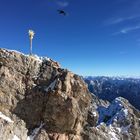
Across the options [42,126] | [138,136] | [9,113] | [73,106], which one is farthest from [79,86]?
[138,136]

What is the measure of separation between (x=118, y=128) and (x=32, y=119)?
42.7 m

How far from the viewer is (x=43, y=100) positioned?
111 meters


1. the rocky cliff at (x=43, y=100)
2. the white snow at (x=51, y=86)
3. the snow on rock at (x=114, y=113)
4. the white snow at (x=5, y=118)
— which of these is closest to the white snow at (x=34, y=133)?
the rocky cliff at (x=43, y=100)

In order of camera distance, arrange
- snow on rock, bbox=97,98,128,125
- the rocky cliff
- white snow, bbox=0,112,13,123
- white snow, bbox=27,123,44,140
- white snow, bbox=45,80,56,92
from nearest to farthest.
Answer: white snow, bbox=0,112,13,123, white snow, bbox=27,123,44,140, the rocky cliff, white snow, bbox=45,80,56,92, snow on rock, bbox=97,98,128,125

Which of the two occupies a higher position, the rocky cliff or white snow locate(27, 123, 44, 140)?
the rocky cliff

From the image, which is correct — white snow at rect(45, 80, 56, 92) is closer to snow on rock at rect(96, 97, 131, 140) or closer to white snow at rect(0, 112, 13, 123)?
white snow at rect(0, 112, 13, 123)

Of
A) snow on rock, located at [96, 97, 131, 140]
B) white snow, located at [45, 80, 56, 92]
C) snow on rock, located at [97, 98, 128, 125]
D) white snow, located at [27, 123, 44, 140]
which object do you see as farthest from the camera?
snow on rock, located at [97, 98, 128, 125]

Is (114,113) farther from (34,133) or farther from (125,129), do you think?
(34,133)

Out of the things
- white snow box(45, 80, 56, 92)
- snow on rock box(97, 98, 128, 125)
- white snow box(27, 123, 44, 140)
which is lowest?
white snow box(27, 123, 44, 140)

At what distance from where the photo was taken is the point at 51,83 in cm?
11438

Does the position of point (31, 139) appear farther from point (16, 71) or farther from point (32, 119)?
point (16, 71)

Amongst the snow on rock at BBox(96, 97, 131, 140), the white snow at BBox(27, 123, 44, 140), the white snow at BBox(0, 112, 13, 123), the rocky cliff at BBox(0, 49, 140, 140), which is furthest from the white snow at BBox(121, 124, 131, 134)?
the white snow at BBox(0, 112, 13, 123)

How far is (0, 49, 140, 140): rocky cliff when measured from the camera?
10650 centimetres

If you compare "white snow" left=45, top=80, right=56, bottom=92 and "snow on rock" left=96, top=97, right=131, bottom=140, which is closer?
"white snow" left=45, top=80, right=56, bottom=92
